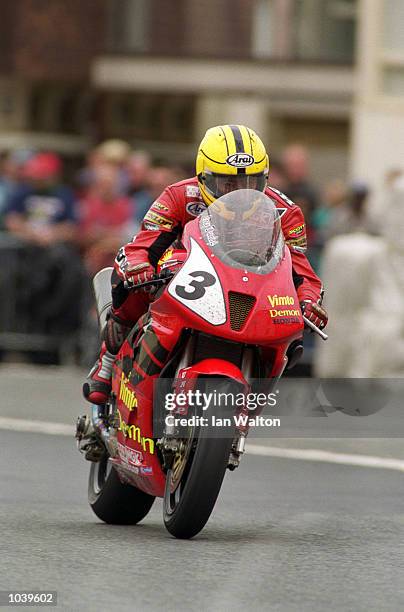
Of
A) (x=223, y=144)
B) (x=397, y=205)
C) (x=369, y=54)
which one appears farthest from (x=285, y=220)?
(x=369, y=54)

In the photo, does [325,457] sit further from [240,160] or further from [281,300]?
[281,300]

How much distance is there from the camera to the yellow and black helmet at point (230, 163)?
8.20 meters

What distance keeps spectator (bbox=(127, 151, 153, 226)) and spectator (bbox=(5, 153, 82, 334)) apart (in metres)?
0.60

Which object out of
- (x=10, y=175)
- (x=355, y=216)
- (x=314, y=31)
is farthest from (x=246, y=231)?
(x=314, y=31)

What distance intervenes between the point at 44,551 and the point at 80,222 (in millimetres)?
9937

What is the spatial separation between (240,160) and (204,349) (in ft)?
→ 2.88

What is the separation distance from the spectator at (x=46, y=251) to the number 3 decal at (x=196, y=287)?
9.41 m

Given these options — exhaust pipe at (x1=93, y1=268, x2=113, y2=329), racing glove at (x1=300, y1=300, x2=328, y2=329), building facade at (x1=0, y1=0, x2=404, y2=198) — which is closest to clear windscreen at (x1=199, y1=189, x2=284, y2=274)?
racing glove at (x1=300, y1=300, x2=328, y2=329)

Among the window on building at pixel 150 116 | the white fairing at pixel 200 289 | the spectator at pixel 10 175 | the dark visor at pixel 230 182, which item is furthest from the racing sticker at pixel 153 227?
the window on building at pixel 150 116

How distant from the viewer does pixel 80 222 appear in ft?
57.3

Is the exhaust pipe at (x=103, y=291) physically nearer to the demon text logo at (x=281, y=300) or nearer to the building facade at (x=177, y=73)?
the demon text logo at (x=281, y=300)

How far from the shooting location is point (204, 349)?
7.83m

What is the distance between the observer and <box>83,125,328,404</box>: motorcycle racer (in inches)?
323

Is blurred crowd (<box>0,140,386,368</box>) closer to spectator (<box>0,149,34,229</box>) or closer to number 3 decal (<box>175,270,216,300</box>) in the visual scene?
spectator (<box>0,149,34,229</box>)
